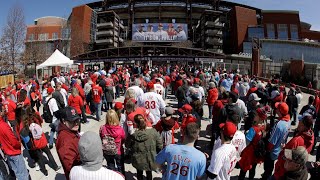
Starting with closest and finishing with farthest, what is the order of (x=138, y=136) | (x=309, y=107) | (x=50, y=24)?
(x=138, y=136)
(x=309, y=107)
(x=50, y=24)

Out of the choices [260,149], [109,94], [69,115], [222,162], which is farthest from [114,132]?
[109,94]

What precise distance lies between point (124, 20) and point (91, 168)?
9542 centimetres

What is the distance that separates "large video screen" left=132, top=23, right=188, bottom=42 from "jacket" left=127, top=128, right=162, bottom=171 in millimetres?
74229

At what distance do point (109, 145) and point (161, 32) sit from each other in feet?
247

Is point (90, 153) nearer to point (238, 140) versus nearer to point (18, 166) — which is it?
point (238, 140)

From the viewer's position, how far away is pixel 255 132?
491 cm

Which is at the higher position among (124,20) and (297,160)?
(124,20)

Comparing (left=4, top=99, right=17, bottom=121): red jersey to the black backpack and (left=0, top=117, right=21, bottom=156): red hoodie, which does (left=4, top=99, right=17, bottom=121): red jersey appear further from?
the black backpack

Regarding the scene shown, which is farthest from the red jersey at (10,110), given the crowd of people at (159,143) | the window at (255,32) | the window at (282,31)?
the window at (282,31)

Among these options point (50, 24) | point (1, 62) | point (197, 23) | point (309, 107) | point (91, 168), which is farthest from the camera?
point (50, 24)

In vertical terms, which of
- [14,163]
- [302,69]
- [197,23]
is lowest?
[14,163]

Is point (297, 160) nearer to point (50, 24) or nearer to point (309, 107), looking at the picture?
point (309, 107)

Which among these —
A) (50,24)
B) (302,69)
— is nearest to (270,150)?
(302,69)

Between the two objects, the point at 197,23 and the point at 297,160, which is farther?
the point at 197,23
